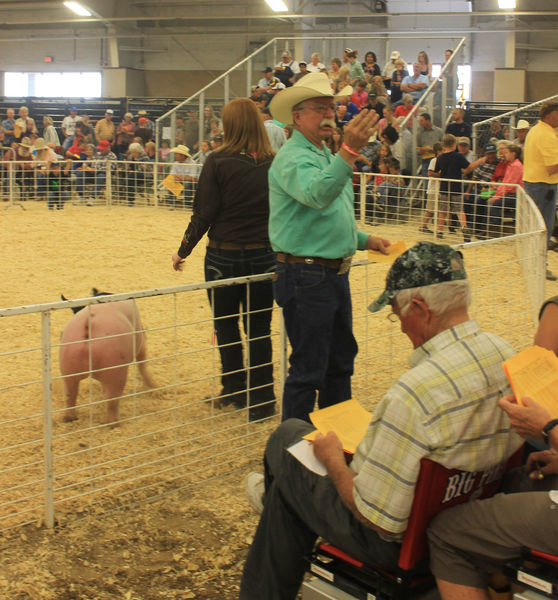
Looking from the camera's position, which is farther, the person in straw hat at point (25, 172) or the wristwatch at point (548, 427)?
the person in straw hat at point (25, 172)

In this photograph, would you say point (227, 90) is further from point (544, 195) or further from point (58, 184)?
point (544, 195)

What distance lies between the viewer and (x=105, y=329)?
13.3ft

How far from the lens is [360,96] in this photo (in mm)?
13523

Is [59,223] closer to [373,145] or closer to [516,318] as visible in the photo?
[373,145]

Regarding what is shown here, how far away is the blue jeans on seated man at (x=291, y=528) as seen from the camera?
2.19 metres

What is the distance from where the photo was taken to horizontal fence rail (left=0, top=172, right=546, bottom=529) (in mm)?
3211

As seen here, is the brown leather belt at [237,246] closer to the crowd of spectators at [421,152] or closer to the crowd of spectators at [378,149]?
the crowd of spectators at [421,152]

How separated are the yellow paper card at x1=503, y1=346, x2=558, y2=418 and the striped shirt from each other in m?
0.10

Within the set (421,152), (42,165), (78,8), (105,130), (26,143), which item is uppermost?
(78,8)

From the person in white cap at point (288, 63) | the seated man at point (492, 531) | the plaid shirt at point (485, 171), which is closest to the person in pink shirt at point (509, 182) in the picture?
the plaid shirt at point (485, 171)

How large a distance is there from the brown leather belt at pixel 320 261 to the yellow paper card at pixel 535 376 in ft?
4.26

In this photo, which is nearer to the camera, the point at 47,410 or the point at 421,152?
the point at 47,410

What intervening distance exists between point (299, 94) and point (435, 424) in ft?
5.58

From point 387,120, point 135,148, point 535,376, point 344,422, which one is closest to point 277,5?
point 135,148
